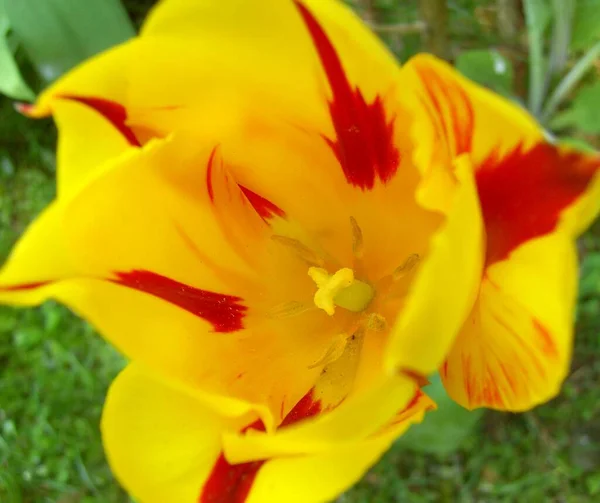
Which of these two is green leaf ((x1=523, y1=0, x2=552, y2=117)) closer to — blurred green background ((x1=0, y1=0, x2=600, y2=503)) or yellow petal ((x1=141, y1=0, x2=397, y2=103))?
blurred green background ((x1=0, y1=0, x2=600, y2=503))

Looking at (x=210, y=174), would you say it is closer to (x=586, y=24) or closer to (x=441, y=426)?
(x=441, y=426)

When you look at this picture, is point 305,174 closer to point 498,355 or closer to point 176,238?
point 176,238

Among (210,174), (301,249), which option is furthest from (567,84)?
(210,174)

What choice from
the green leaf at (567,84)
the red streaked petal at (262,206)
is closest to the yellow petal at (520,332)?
the red streaked petal at (262,206)

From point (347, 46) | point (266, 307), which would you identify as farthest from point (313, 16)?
point (266, 307)

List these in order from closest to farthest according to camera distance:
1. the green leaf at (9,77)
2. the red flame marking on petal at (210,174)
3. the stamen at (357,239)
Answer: the red flame marking on petal at (210,174) → the stamen at (357,239) → the green leaf at (9,77)

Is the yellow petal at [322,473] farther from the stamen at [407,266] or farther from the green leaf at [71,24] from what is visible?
the green leaf at [71,24]
